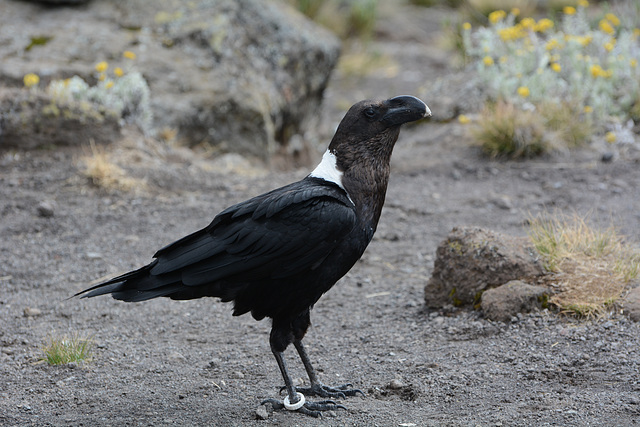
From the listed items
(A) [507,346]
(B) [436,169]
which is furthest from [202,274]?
(B) [436,169]

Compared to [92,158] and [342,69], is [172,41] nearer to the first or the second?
[92,158]

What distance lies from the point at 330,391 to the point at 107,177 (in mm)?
3735

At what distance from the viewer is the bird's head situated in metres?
3.55

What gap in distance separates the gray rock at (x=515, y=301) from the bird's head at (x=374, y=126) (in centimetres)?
121

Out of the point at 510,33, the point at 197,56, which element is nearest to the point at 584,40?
the point at 510,33

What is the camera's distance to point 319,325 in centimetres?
460

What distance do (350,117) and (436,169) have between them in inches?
157

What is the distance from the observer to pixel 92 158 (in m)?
6.68

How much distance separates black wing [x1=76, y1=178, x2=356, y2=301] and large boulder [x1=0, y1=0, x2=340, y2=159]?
15.3ft

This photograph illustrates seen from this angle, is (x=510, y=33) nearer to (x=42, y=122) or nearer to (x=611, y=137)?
(x=611, y=137)

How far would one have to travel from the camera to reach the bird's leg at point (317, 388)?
361 cm

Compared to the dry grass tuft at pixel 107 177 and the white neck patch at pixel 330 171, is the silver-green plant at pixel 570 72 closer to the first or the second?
the dry grass tuft at pixel 107 177

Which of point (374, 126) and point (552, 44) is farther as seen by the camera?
point (552, 44)

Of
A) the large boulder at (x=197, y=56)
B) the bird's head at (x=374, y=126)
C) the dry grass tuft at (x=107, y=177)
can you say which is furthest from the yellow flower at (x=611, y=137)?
the dry grass tuft at (x=107, y=177)
